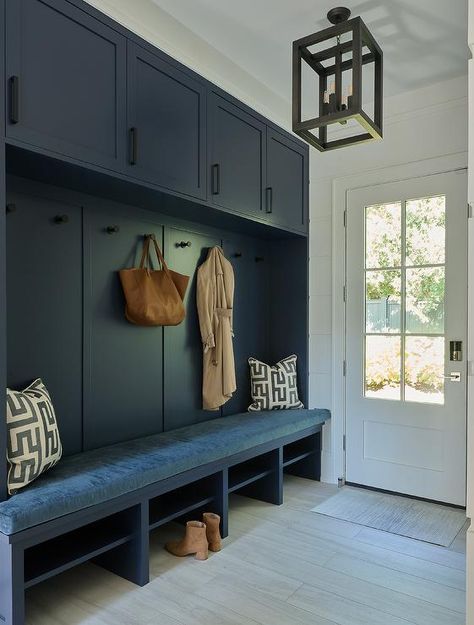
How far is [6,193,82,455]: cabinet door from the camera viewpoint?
85.4 inches

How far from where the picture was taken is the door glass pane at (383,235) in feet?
11.0

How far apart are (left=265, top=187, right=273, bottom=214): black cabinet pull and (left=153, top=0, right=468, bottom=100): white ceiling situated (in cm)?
78

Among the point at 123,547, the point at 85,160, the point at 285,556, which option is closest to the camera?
the point at 85,160

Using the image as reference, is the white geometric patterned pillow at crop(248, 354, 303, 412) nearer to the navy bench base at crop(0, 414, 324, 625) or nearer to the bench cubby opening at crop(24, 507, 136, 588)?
the navy bench base at crop(0, 414, 324, 625)

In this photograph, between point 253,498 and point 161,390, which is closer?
point 161,390

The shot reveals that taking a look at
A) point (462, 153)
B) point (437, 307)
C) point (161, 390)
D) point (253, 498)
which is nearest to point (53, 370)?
point (161, 390)

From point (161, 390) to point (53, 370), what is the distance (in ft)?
2.45

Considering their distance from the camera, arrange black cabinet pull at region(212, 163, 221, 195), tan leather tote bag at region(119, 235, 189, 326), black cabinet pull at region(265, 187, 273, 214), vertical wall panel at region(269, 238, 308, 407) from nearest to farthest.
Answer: tan leather tote bag at region(119, 235, 189, 326)
black cabinet pull at region(212, 163, 221, 195)
black cabinet pull at region(265, 187, 273, 214)
vertical wall panel at region(269, 238, 308, 407)

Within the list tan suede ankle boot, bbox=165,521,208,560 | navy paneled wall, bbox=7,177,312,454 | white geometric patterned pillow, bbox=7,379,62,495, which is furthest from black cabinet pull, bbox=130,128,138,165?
tan suede ankle boot, bbox=165,521,208,560

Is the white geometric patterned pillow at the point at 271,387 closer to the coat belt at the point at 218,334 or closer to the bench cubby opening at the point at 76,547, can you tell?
the coat belt at the point at 218,334

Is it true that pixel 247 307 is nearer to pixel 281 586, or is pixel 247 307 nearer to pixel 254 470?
pixel 254 470

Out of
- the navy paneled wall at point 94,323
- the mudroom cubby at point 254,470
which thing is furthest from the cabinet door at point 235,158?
the mudroom cubby at point 254,470

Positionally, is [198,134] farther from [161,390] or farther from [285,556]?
[285,556]

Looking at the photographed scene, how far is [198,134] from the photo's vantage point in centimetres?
262
